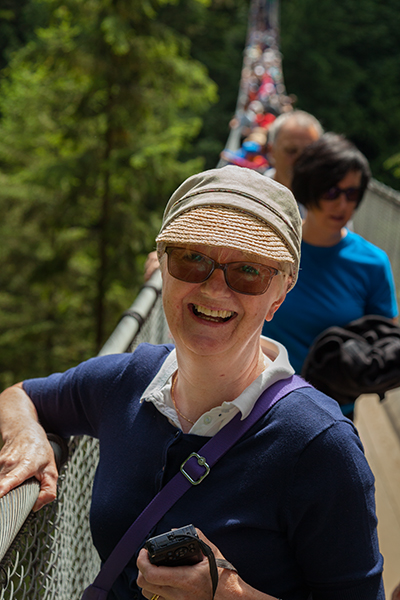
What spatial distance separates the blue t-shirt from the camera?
6.09ft

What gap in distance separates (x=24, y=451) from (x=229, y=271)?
448 millimetres

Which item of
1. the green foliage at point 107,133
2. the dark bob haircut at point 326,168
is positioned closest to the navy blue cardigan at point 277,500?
the dark bob haircut at point 326,168

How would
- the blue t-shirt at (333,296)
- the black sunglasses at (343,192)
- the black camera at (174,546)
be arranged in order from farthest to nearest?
1. the black sunglasses at (343,192)
2. the blue t-shirt at (333,296)
3. the black camera at (174,546)

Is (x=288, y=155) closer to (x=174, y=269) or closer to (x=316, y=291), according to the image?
(x=316, y=291)

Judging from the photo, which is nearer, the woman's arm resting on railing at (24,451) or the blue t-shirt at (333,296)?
the woman's arm resting on railing at (24,451)

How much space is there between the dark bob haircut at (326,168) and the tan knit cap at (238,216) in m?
1.03

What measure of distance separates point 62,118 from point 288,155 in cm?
539

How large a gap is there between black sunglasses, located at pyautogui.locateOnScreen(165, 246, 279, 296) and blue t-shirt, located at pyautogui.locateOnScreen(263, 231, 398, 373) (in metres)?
0.91

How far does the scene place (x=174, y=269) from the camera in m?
1.01

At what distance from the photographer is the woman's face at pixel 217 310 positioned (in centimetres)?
98

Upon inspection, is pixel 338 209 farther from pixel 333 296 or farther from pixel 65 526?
pixel 65 526

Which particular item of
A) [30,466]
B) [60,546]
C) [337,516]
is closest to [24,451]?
[30,466]

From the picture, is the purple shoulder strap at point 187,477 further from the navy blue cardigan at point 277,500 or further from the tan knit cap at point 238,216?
the tan knit cap at point 238,216

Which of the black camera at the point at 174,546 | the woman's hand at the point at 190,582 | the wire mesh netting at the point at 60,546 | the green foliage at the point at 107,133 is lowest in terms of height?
the green foliage at the point at 107,133
